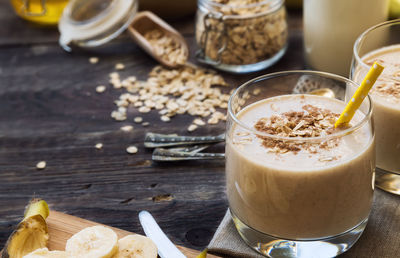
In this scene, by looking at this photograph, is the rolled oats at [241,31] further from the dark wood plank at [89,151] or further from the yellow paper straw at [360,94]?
the yellow paper straw at [360,94]

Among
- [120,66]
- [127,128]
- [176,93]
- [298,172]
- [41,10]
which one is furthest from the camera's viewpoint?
[41,10]

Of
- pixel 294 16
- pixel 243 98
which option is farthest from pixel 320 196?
pixel 294 16

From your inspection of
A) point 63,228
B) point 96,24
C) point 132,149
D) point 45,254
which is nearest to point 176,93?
point 132,149

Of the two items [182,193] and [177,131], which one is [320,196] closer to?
[182,193]

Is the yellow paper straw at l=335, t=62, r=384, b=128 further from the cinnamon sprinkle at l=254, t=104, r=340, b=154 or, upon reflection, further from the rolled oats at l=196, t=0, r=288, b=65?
the rolled oats at l=196, t=0, r=288, b=65

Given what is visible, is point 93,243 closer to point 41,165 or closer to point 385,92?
point 41,165

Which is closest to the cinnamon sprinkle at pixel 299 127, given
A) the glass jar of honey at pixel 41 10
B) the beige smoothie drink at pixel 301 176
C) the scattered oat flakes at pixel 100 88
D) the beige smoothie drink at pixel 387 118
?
the beige smoothie drink at pixel 301 176

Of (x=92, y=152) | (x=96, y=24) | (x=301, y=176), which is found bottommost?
(x=92, y=152)
